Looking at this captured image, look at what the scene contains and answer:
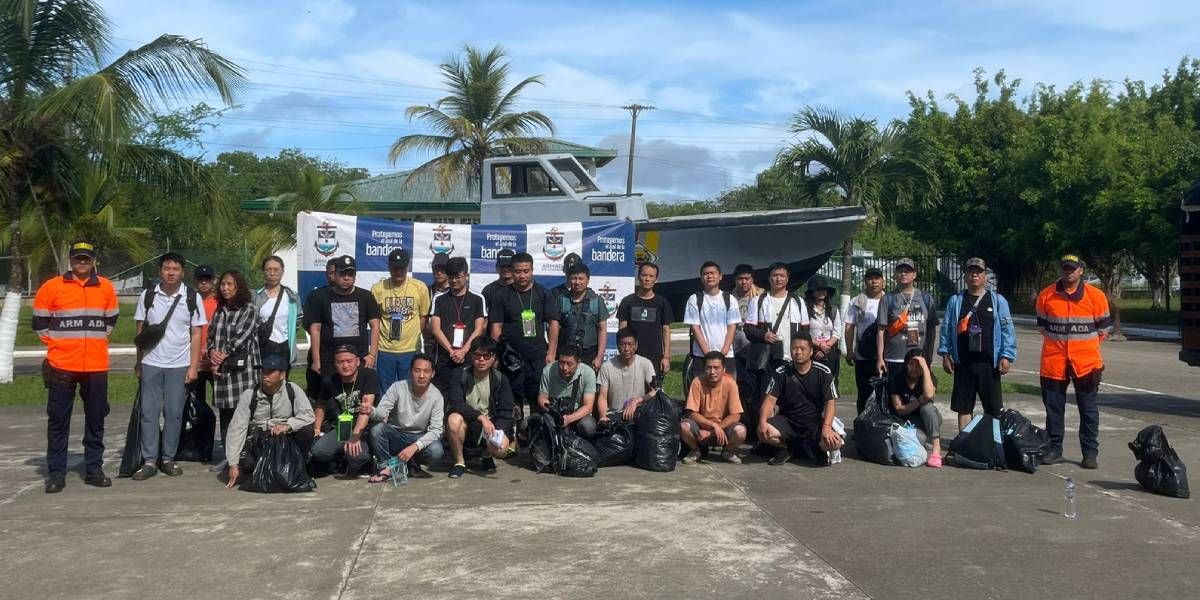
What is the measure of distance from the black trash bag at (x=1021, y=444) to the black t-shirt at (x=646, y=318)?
290 centimetres

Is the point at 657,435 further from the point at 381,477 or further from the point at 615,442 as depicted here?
the point at 381,477

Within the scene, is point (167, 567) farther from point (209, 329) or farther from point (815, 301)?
point (815, 301)

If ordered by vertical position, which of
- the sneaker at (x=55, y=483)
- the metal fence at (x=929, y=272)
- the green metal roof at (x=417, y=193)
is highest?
the green metal roof at (x=417, y=193)

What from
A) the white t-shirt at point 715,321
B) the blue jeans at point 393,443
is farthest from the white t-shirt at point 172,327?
the white t-shirt at point 715,321

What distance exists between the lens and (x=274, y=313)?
872 cm

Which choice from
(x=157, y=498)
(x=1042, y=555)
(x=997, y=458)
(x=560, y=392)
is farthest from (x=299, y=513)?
(x=997, y=458)

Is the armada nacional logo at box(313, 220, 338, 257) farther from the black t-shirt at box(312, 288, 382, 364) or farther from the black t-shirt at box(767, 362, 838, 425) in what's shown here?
the black t-shirt at box(767, 362, 838, 425)

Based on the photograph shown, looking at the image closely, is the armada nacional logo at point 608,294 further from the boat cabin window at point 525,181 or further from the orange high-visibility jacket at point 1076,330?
the orange high-visibility jacket at point 1076,330

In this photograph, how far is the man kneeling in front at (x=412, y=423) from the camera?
25.7 feet

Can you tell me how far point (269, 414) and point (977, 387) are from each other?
563 centimetres

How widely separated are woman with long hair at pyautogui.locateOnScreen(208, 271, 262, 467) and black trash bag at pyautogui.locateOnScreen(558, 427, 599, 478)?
2438 millimetres

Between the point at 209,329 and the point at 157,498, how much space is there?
1.54m

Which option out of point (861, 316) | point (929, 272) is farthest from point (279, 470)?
point (929, 272)

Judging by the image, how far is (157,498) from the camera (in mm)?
7293
